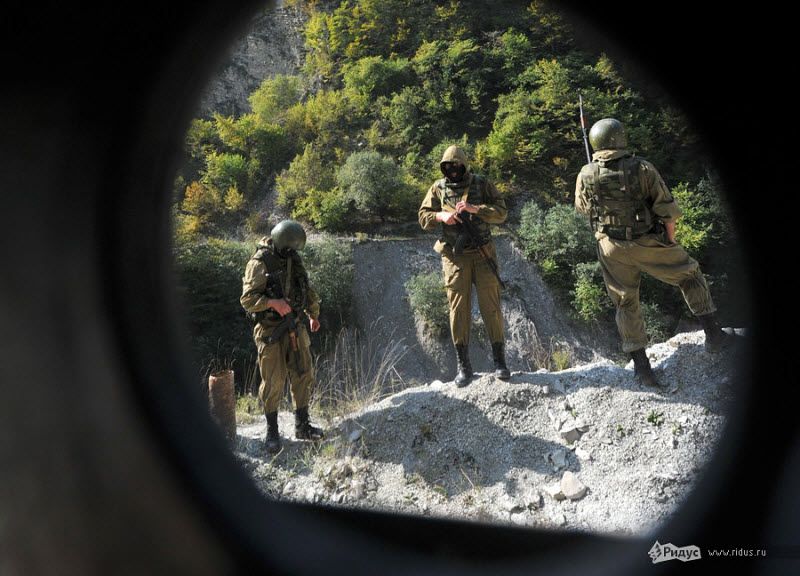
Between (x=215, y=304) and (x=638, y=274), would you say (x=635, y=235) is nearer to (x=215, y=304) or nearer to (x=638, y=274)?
(x=638, y=274)

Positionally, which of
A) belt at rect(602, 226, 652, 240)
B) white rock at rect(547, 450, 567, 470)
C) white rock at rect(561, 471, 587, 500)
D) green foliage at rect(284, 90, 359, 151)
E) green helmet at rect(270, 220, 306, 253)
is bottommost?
white rock at rect(561, 471, 587, 500)

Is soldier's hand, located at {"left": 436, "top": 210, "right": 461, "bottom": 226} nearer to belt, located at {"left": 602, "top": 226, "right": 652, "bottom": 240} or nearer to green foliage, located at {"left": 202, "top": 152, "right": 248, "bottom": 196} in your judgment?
belt, located at {"left": 602, "top": 226, "right": 652, "bottom": 240}

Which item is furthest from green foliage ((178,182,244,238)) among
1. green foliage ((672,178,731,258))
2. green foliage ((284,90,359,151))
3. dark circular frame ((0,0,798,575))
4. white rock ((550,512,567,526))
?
white rock ((550,512,567,526))

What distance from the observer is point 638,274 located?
5.11 m

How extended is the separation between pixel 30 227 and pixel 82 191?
37 cm

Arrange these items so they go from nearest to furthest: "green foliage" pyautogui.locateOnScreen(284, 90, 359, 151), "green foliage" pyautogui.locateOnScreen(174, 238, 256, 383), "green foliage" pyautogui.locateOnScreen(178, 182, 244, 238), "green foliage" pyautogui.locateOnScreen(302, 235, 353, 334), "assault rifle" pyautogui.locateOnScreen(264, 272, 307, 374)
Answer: "assault rifle" pyautogui.locateOnScreen(264, 272, 307, 374)
"green foliage" pyautogui.locateOnScreen(174, 238, 256, 383)
"green foliage" pyautogui.locateOnScreen(302, 235, 353, 334)
"green foliage" pyautogui.locateOnScreen(178, 182, 244, 238)
"green foliage" pyautogui.locateOnScreen(284, 90, 359, 151)

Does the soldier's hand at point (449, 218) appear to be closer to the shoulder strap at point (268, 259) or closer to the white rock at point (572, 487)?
the shoulder strap at point (268, 259)

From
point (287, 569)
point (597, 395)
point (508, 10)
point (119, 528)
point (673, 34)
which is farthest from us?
point (508, 10)

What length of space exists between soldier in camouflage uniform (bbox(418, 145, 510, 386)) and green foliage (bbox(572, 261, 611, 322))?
12118 mm

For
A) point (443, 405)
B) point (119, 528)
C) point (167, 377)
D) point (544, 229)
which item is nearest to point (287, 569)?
point (119, 528)

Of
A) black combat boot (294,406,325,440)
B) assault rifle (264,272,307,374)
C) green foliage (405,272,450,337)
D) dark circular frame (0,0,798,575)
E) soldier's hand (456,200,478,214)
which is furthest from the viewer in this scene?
green foliage (405,272,450,337)

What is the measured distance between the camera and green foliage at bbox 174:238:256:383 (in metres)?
14.4

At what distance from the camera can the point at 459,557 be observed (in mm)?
4023

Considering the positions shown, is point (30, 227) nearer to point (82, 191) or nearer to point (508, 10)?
point (82, 191)
